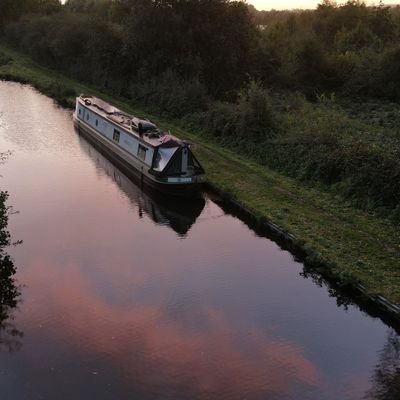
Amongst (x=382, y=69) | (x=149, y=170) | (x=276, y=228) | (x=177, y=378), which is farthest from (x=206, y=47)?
(x=177, y=378)

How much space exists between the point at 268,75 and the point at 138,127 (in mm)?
15050

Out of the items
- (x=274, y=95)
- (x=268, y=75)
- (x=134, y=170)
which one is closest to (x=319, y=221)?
(x=134, y=170)

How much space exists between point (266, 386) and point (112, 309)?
12.1 feet

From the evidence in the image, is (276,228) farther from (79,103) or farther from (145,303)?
(79,103)

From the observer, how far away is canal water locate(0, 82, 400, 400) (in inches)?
339

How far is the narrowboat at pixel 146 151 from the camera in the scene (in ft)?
54.4

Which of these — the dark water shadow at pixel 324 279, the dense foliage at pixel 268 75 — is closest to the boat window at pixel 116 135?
the dense foliage at pixel 268 75

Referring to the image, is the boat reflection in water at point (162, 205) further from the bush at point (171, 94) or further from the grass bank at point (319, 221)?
the bush at point (171, 94)

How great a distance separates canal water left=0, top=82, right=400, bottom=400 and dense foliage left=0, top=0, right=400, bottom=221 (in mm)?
3873

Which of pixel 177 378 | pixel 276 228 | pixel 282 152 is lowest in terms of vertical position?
pixel 177 378

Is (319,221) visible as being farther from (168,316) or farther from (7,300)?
(7,300)

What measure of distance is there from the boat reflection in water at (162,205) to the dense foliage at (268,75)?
3.85 meters

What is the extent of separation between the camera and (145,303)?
10836 millimetres

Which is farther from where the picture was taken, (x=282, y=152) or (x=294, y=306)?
(x=282, y=152)
